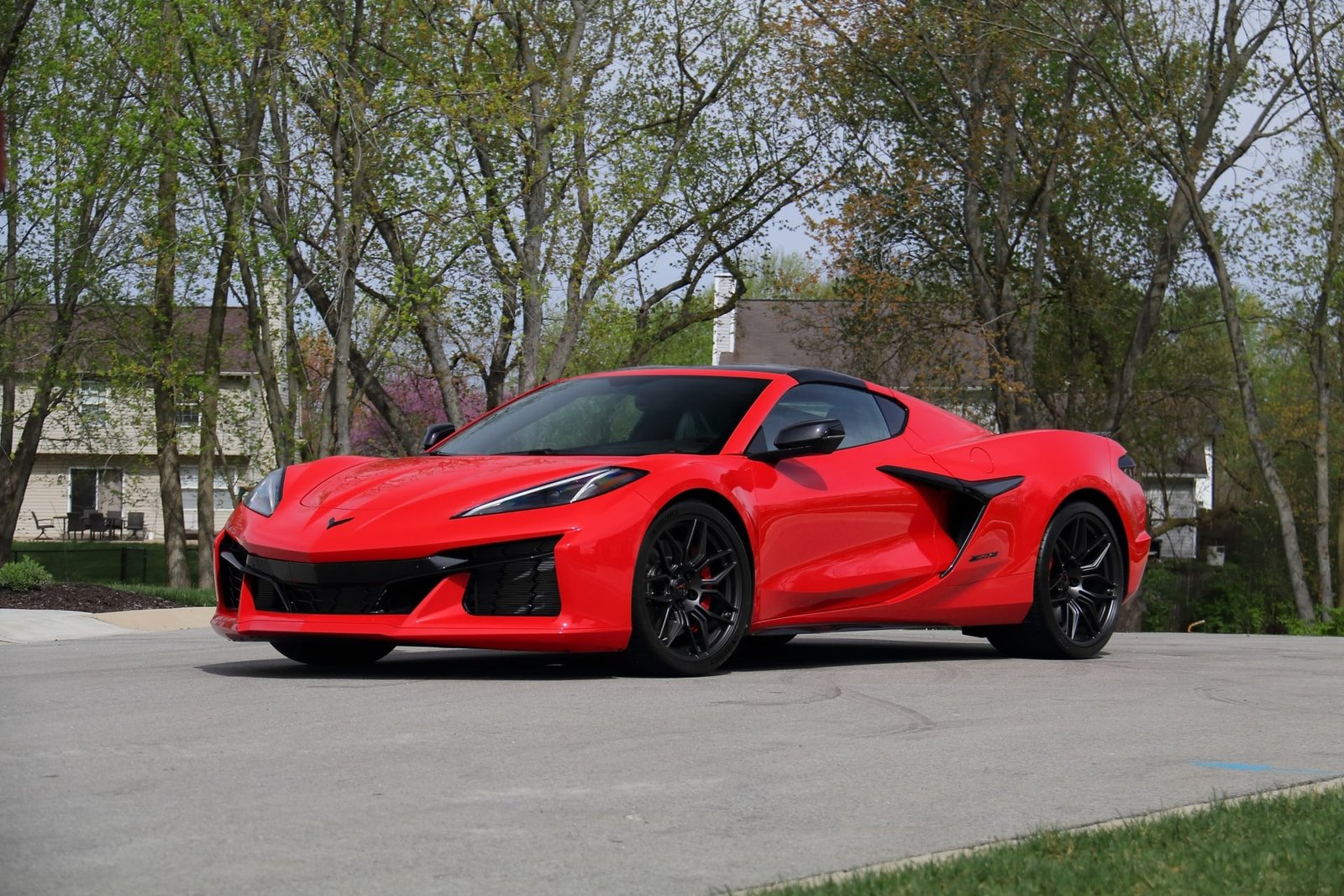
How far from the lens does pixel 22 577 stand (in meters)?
16.2

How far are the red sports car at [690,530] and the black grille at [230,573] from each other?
0.01 metres

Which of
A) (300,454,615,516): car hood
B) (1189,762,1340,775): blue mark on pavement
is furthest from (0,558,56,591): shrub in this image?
(1189,762,1340,775): blue mark on pavement

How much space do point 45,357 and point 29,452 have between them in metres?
3.88

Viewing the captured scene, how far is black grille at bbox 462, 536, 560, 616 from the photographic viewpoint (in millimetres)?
6824

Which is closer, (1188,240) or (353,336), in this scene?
(353,336)

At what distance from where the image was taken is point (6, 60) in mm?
16719

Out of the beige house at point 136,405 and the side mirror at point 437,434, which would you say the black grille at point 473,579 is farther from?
the beige house at point 136,405

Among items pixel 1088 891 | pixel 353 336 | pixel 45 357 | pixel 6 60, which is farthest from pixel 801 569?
pixel 45 357

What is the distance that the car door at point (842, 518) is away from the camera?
25.3 ft

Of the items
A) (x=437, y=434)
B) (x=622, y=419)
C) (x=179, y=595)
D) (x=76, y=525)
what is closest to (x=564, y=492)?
(x=622, y=419)

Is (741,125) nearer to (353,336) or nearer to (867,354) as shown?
(867,354)

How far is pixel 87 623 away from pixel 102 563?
2614 centimetres

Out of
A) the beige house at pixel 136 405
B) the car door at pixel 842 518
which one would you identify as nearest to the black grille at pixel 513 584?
the car door at pixel 842 518

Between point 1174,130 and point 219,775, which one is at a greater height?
point 1174,130
